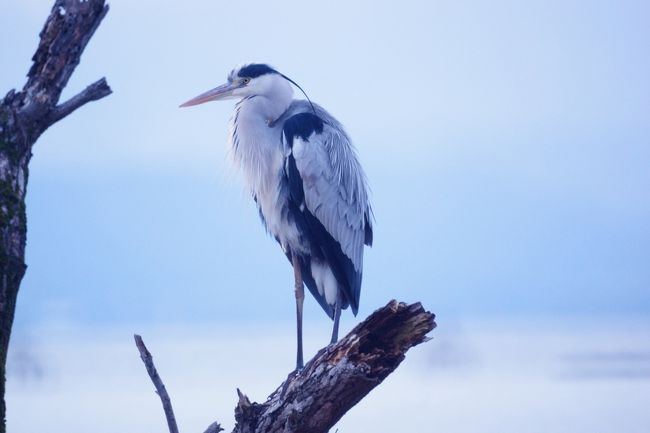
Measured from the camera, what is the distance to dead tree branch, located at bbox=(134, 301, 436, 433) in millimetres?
2756

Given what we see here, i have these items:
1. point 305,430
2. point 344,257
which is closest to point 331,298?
point 344,257

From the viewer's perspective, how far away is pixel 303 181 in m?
4.66

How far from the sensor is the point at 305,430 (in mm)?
2895

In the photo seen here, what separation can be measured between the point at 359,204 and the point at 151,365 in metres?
2.27

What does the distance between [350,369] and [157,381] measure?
0.67m

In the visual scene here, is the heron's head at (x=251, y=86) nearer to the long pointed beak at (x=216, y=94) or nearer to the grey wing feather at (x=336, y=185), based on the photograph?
the long pointed beak at (x=216, y=94)

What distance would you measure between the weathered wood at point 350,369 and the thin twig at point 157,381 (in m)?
0.34

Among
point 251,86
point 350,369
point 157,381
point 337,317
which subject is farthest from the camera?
point 251,86

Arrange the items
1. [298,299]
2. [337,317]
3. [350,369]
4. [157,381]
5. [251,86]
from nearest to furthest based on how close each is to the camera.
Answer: [350,369] → [157,381] → [337,317] → [298,299] → [251,86]

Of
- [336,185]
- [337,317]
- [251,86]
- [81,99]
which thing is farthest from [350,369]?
[251,86]

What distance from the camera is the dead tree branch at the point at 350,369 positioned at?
9.04 ft

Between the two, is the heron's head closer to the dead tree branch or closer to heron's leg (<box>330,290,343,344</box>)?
heron's leg (<box>330,290,343,344</box>)

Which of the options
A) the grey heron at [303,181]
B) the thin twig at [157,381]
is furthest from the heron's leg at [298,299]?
the thin twig at [157,381]

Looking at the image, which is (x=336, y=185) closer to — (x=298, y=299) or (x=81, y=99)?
(x=298, y=299)
